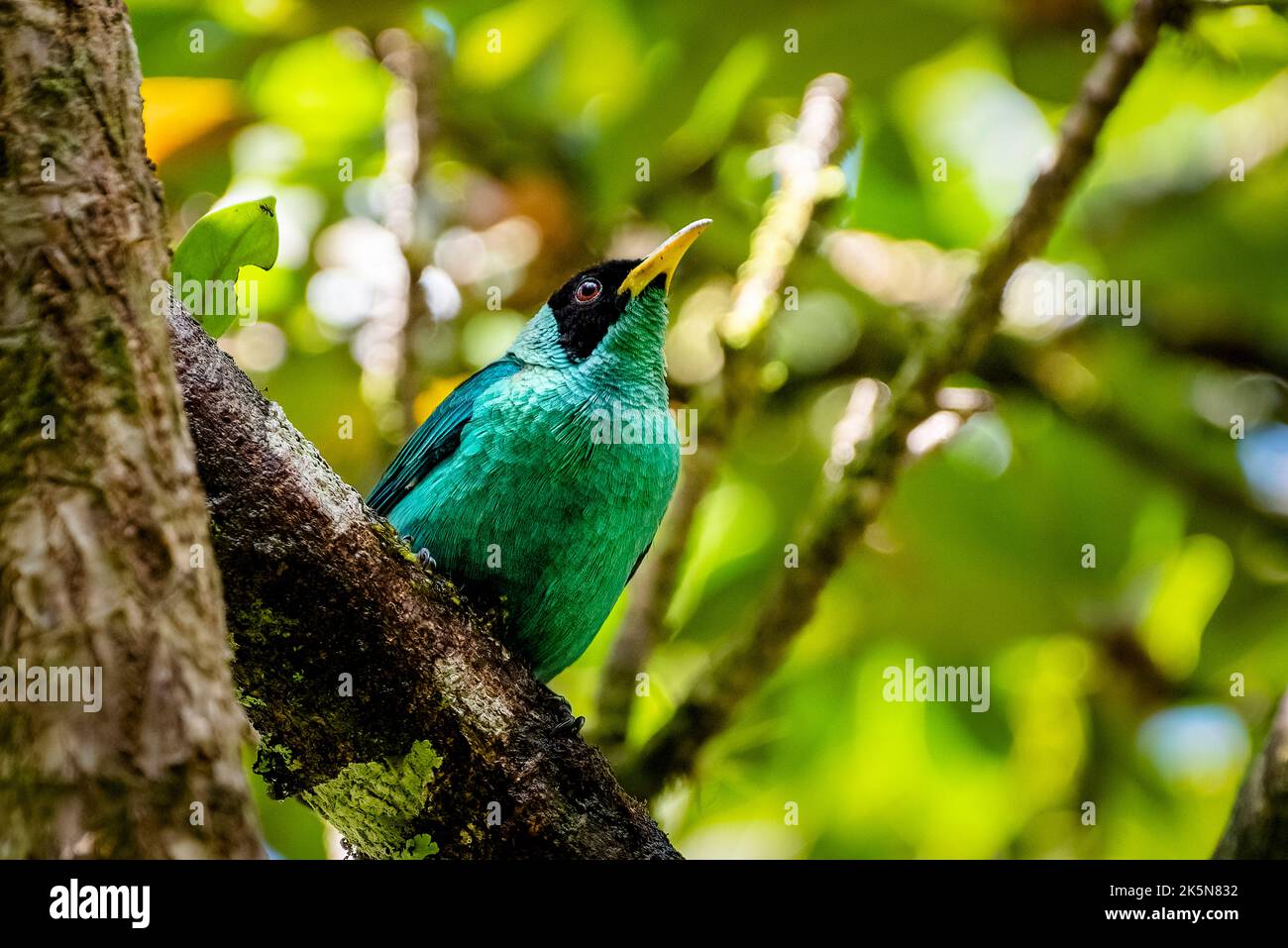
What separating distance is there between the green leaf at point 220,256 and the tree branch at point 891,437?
2356mm

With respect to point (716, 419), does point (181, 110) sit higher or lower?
higher

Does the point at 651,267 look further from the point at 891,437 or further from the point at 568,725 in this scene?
the point at 568,725

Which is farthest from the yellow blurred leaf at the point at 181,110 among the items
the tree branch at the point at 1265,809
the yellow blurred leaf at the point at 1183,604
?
the yellow blurred leaf at the point at 1183,604

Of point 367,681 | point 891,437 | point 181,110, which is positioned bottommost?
point 367,681

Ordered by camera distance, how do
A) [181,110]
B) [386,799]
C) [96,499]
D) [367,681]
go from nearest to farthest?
1. [96,499]
2. [367,681]
3. [386,799]
4. [181,110]

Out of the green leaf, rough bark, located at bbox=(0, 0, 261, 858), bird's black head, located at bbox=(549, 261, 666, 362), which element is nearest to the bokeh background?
bird's black head, located at bbox=(549, 261, 666, 362)

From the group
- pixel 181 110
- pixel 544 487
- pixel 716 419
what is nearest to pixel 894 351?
pixel 716 419

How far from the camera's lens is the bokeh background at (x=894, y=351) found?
243 inches

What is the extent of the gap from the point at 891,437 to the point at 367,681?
2470mm

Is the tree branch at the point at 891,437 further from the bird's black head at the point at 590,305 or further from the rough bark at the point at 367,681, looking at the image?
the rough bark at the point at 367,681

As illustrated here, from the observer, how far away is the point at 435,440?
188 inches
